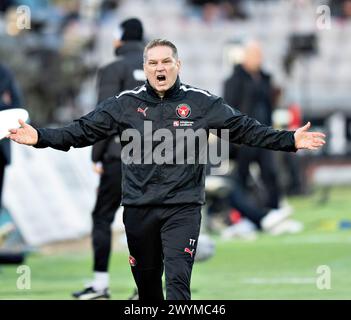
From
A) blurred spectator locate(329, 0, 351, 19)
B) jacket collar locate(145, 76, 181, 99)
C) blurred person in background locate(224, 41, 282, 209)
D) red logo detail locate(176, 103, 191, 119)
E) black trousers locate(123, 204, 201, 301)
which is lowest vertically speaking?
black trousers locate(123, 204, 201, 301)

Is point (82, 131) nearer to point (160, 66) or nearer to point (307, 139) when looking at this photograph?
point (160, 66)

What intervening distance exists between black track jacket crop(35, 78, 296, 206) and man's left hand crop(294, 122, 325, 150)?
5cm

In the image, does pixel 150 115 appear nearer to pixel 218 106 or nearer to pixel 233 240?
pixel 218 106

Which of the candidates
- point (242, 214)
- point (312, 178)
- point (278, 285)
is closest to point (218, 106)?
point (278, 285)

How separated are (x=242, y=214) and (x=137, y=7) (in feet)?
40.5

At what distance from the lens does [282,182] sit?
23.3 m

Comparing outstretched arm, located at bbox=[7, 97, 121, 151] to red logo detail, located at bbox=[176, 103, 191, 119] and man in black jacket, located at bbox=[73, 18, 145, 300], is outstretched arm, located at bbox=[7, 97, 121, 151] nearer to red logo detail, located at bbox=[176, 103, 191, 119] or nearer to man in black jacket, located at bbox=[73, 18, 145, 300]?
red logo detail, located at bbox=[176, 103, 191, 119]

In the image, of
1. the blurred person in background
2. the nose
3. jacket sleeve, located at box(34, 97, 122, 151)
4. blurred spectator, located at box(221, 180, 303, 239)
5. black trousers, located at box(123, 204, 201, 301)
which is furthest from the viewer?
blurred spectator, located at box(221, 180, 303, 239)

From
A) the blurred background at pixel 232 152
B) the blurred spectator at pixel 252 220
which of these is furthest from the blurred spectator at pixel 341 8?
the blurred spectator at pixel 252 220

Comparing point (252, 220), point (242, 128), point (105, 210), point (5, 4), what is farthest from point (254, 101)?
point (5, 4)

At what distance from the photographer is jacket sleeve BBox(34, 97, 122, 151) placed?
7707mm

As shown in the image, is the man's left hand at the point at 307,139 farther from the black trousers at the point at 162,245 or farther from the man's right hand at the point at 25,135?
the man's right hand at the point at 25,135

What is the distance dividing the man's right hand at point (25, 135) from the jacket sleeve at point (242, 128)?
1.08 metres

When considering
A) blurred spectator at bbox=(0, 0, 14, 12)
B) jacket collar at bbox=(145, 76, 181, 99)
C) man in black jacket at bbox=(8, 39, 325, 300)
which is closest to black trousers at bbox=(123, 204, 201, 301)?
man in black jacket at bbox=(8, 39, 325, 300)
